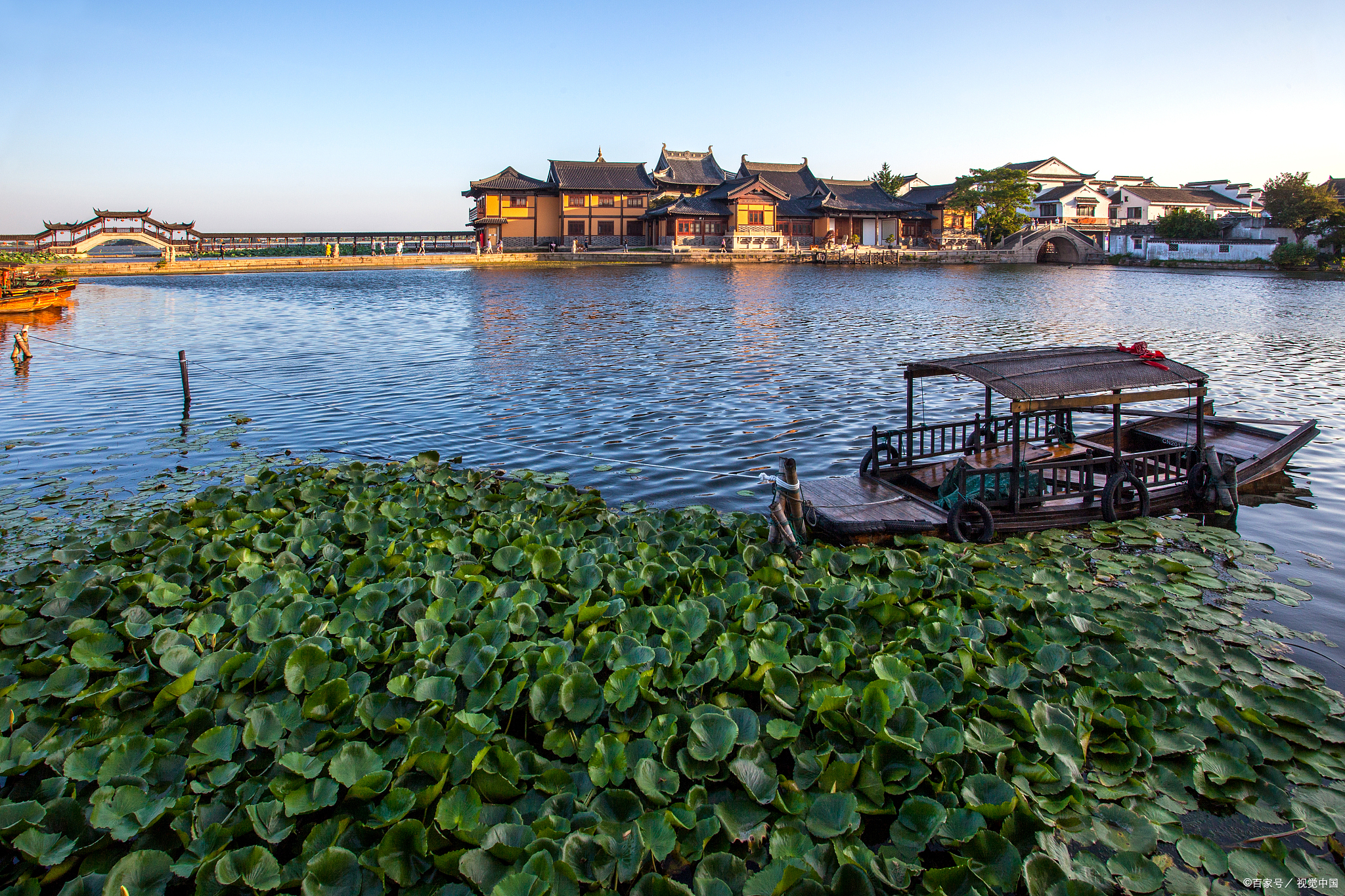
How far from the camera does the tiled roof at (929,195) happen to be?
212 feet

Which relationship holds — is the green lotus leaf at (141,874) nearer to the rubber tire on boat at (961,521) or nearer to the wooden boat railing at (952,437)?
the rubber tire on boat at (961,521)

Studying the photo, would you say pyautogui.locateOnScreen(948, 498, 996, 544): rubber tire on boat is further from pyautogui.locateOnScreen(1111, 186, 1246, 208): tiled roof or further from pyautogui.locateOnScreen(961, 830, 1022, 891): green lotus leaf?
pyautogui.locateOnScreen(1111, 186, 1246, 208): tiled roof

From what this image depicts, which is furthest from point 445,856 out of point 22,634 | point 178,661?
point 22,634

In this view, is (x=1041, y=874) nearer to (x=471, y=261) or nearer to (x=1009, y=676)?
(x=1009, y=676)

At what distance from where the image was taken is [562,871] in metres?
2.88

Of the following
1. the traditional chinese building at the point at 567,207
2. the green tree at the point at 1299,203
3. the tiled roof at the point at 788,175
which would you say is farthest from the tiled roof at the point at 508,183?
the green tree at the point at 1299,203

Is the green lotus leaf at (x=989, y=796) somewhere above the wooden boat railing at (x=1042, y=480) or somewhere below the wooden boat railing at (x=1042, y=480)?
below

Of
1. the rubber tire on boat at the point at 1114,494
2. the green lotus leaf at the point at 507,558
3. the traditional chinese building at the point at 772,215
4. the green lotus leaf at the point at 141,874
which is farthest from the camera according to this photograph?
the traditional chinese building at the point at 772,215

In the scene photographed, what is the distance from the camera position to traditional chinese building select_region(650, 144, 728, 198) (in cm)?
6606

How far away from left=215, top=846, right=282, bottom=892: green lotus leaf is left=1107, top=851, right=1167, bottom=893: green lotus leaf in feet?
11.4

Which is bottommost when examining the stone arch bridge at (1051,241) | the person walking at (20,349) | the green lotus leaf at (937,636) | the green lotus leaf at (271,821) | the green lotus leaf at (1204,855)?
the green lotus leaf at (1204,855)

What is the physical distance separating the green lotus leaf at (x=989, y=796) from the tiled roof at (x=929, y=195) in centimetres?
6733

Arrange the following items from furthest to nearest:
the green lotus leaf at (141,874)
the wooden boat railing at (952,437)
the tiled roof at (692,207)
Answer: the tiled roof at (692,207)
the wooden boat railing at (952,437)
the green lotus leaf at (141,874)

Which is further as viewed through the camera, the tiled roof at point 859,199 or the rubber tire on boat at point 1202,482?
the tiled roof at point 859,199
